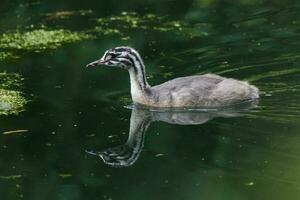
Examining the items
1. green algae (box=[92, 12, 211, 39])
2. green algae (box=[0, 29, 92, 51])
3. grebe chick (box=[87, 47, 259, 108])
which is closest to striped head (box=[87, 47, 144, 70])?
grebe chick (box=[87, 47, 259, 108])

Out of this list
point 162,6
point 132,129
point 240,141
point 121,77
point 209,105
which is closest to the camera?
point 240,141

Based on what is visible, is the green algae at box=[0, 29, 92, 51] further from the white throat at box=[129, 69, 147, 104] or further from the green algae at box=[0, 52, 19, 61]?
the white throat at box=[129, 69, 147, 104]

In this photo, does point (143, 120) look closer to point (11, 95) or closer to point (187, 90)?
point (187, 90)

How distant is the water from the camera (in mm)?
8453

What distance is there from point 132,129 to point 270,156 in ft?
6.00

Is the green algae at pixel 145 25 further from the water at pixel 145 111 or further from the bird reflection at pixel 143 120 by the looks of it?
the bird reflection at pixel 143 120

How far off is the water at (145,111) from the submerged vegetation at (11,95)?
13 millimetres

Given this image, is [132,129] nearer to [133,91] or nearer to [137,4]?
[133,91]

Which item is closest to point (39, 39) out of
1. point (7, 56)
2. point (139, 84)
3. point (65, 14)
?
point (7, 56)

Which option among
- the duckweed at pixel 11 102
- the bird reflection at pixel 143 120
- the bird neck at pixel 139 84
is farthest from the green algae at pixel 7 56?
the bird reflection at pixel 143 120

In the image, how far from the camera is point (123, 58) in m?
11.2

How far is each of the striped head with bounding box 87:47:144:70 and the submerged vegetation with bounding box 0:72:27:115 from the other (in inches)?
37.8

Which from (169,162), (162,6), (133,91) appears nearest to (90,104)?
(133,91)

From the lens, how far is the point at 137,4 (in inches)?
640
